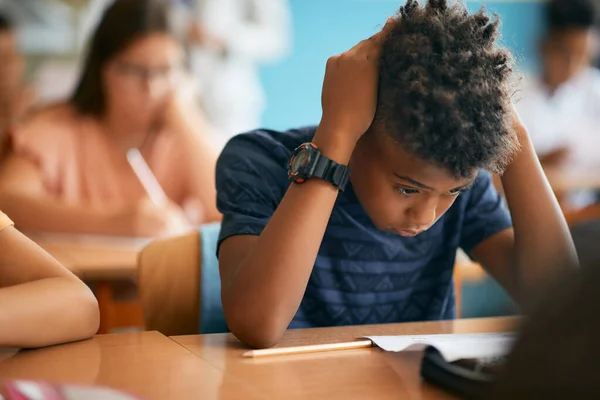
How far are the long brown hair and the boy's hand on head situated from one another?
7.68 ft

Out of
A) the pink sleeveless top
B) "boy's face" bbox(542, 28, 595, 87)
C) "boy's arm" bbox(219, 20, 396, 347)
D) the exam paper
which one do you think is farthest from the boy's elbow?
"boy's face" bbox(542, 28, 595, 87)

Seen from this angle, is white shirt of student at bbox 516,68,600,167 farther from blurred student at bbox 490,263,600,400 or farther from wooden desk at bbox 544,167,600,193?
blurred student at bbox 490,263,600,400

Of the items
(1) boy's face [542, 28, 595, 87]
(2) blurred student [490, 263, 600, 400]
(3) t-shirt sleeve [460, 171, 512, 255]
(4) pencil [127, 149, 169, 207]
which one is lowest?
(4) pencil [127, 149, 169, 207]

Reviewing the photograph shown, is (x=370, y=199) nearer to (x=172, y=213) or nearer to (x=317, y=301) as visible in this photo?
(x=317, y=301)

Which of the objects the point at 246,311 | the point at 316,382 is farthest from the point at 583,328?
the point at 246,311

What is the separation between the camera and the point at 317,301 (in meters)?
1.17

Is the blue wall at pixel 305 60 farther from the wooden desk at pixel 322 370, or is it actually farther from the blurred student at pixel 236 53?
the wooden desk at pixel 322 370

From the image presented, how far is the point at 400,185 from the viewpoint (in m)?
0.93

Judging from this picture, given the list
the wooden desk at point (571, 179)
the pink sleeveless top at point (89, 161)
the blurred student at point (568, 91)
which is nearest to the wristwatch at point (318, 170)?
the pink sleeveless top at point (89, 161)

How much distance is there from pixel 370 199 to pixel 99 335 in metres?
0.39

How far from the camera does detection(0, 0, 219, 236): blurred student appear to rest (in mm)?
2955

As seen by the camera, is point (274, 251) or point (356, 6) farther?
point (356, 6)

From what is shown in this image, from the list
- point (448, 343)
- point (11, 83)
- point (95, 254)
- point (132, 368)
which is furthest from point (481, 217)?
point (11, 83)

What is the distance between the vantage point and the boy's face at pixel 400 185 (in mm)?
909
